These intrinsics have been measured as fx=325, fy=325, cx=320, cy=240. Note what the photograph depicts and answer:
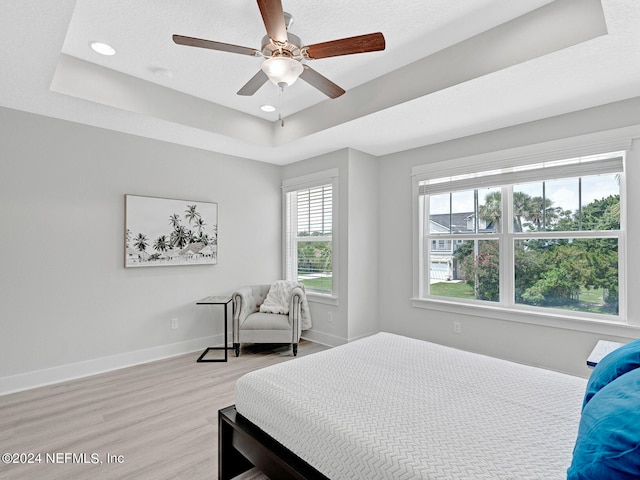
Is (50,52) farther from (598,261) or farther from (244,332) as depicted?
(598,261)

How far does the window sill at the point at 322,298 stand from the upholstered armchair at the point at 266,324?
0.39m

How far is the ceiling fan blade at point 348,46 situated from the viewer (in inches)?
69.5

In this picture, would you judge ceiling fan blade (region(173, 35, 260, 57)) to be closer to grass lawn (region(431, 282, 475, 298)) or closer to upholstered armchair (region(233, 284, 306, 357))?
upholstered armchair (region(233, 284, 306, 357))

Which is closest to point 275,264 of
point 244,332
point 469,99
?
point 244,332

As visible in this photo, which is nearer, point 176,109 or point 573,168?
point 573,168

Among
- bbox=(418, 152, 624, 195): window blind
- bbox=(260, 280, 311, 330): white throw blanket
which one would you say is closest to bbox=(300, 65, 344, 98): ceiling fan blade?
bbox=(418, 152, 624, 195): window blind

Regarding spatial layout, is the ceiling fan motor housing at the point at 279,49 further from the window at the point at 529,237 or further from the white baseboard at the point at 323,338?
the white baseboard at the point at 323,338

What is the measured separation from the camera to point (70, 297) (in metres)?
3.16

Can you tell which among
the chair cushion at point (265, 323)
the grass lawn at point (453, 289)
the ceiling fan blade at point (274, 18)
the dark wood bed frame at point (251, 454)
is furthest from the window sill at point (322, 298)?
the ceiling fan blade at point (274, 18)

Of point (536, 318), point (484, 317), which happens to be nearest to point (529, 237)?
point (536, 318)

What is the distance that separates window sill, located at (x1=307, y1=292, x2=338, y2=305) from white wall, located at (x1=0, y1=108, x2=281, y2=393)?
1092mm

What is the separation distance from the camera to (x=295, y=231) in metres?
4.86

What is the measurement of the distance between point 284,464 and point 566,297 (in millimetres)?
2927

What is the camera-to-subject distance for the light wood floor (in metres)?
1.90
